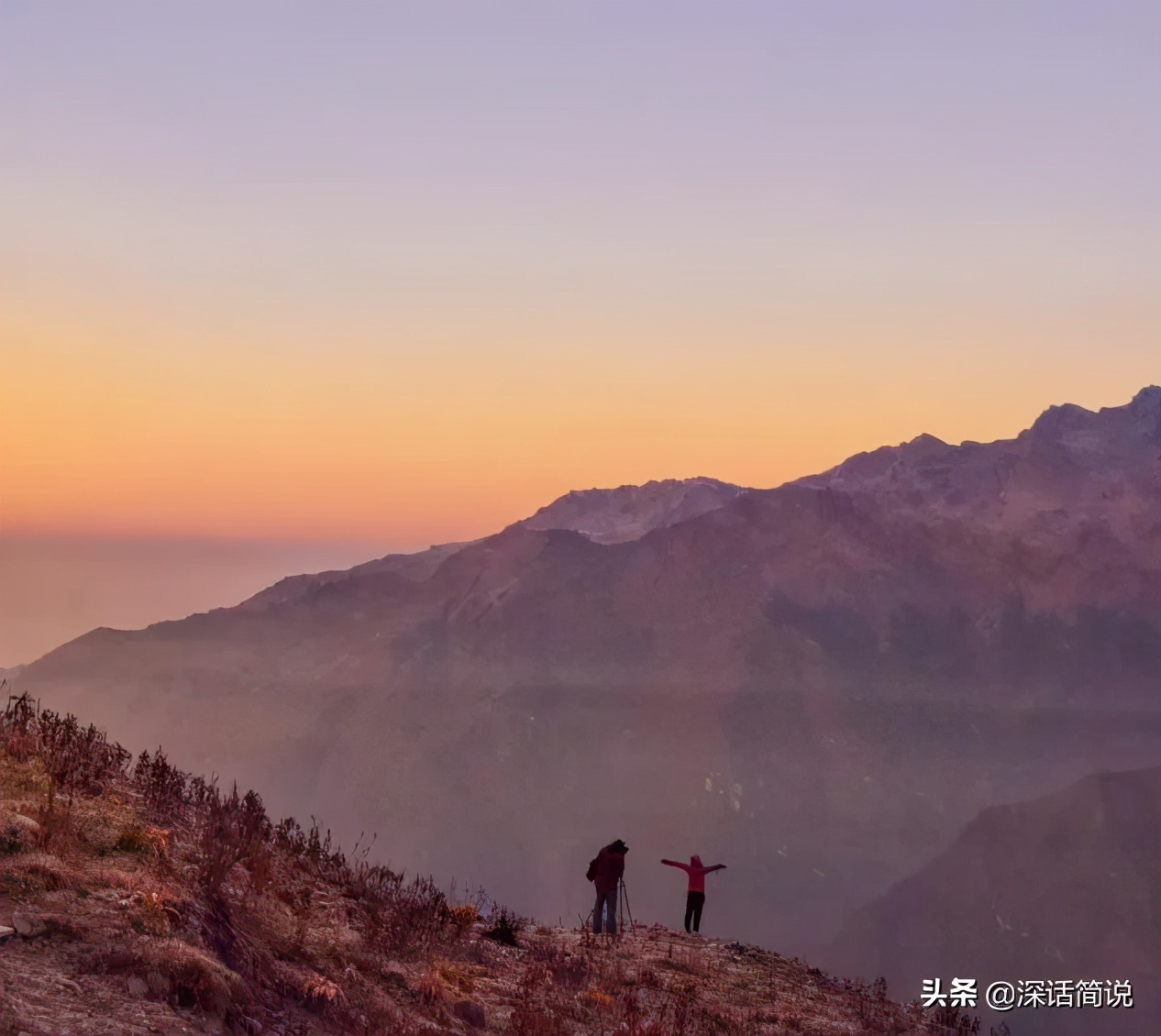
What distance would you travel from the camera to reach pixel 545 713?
4663 inches

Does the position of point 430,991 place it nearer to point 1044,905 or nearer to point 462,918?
point 462,918

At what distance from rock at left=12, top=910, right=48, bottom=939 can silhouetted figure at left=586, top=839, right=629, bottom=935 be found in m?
10.8

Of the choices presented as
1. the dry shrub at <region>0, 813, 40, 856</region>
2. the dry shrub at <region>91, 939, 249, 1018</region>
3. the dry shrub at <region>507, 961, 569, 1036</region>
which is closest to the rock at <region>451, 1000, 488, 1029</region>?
the dry shrub at <region>507, 961, 569, 1036</region>

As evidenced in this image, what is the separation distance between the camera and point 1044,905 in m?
89.3

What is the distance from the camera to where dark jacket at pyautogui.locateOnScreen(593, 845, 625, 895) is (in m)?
18.0

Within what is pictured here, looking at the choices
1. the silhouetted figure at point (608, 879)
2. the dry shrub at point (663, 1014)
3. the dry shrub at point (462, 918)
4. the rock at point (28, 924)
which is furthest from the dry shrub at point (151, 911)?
the silhouetted figure at point (608, 879)

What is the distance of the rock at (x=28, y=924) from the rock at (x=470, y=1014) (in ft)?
11.6

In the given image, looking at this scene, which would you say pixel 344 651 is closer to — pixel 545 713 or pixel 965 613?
pixel 545 713

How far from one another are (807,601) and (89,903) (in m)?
115

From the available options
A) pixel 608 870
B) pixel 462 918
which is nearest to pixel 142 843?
pixel 462 918

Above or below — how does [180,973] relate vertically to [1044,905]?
above

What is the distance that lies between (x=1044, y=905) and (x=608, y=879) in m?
83.7

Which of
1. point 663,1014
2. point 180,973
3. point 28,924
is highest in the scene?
point 28,924

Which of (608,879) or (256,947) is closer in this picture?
(256,947)
